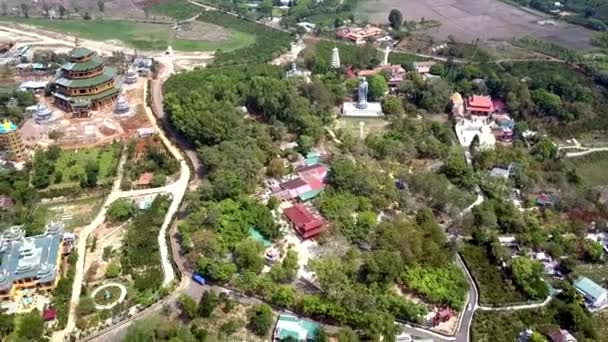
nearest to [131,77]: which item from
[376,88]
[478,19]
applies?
[376,88]

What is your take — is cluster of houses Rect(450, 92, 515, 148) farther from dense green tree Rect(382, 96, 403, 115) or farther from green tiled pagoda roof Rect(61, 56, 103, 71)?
green tiled pagoda roof Rect(61, 56, 103, 71)

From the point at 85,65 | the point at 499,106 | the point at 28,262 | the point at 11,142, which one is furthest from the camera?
the point at 499,106

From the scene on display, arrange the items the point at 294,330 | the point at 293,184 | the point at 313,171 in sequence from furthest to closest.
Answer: the point at 313,171
the point at 293,184
the point at 294,330

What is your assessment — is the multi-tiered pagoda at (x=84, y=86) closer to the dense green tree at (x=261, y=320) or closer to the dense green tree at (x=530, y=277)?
the dense green tree at (x=261, y=320)

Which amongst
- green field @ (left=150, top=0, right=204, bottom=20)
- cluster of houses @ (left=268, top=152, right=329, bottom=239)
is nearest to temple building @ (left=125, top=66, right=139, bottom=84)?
cluster of houses @ (left=268, top=152, right=329, bottom=239)

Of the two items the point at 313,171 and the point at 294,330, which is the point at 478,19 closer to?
the point at 313,171

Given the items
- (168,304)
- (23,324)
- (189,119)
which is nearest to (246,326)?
(168,304)

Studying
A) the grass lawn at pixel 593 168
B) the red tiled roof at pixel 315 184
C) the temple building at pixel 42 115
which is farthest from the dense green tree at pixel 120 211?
the grass lawn at pixel 593 168
